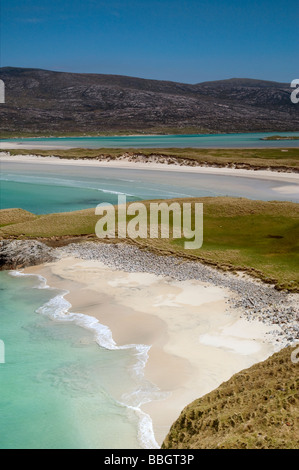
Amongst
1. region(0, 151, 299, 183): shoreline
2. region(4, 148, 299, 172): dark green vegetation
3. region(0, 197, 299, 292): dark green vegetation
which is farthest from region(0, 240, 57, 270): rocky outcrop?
region(4, 148, 299, 172): dark green vegetation

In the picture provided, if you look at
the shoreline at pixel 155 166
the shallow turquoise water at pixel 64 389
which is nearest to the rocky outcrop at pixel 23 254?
the shallow turquoise water at pixel 64 389

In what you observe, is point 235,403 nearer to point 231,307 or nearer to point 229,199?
point 231,307

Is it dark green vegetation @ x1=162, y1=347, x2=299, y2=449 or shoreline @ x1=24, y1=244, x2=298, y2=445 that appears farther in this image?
shoreline @ x1=24, y1=244, x2=298, y2=445

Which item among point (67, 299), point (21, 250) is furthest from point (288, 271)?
point (21, 250)

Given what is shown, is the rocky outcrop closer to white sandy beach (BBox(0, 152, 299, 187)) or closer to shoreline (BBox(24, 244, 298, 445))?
shoreline (BBox(24, 244, 298, 445))

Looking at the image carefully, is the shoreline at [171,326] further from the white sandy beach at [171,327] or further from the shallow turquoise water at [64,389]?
the shallow turquoise water at [64,389]

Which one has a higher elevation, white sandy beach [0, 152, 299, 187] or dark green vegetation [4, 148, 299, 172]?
dark green vegetation [4, 148, 299, 172]

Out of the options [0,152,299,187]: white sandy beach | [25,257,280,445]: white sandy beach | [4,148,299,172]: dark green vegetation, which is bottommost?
[25,257,280,445]: white sandy beach
